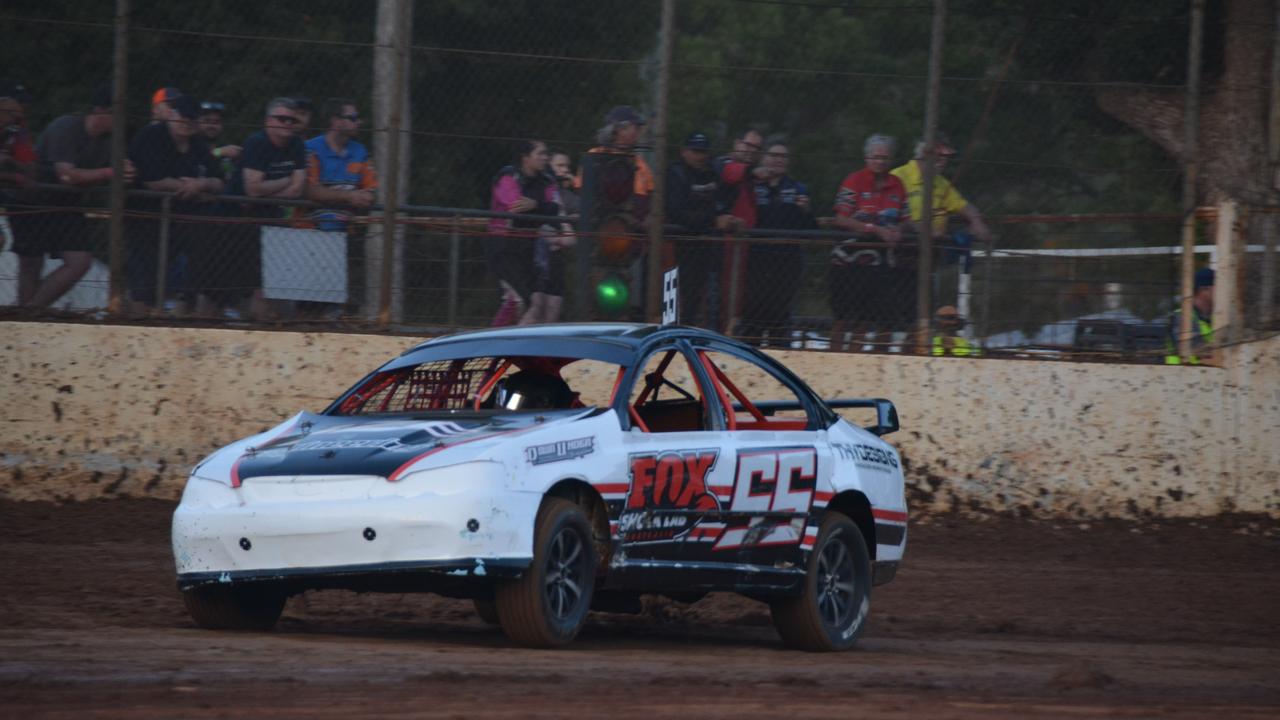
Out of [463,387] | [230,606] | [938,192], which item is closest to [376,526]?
[230,606]

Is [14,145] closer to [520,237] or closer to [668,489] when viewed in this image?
[520,237]

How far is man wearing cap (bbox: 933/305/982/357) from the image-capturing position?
12898mm

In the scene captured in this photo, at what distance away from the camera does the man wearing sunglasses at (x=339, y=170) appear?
12.4 meters

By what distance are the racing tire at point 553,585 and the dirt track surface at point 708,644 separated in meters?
0.12

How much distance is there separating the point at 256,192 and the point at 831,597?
5.99 meters

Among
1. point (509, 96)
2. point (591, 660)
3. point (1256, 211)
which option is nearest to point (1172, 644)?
point (591, 660)

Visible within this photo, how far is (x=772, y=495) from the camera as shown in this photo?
26.1ft

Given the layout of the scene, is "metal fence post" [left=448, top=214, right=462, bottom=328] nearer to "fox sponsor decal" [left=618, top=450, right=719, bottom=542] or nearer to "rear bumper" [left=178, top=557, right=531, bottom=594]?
"fox sponsor decal" [left=618, top=450, right=719, bottom=542]

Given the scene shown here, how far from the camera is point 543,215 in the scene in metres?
12.7

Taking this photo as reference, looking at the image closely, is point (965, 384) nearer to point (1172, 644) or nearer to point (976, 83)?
point (976, 83)

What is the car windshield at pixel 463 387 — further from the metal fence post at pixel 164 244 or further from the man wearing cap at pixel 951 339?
the man wearing cap at pixel 951 339

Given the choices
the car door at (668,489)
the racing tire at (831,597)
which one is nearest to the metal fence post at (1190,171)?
the racing tire at (831,597)

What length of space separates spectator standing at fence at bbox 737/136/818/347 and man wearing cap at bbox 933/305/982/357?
1.16m

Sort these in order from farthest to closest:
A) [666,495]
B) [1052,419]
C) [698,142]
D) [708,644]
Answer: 1. [698,142]
2. [1052,419]
3. [708,644]
4. [666,495]
